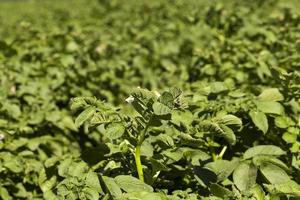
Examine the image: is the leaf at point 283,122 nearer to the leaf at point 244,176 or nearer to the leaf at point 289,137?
the leaf at point 289,137

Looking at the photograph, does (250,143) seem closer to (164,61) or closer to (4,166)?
(4,166)

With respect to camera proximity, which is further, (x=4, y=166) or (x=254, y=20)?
(x=254, y=20)

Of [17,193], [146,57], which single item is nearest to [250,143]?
[17,193]

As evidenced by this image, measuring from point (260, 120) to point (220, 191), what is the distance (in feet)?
1.62

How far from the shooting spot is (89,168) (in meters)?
2.09

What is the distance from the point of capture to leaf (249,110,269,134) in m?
2.07

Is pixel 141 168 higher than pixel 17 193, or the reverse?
pixel 141 168

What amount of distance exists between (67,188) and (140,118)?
1.01ft

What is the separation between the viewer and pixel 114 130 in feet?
5.55

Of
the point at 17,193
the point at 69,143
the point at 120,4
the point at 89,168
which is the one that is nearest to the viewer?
the point at 89,168

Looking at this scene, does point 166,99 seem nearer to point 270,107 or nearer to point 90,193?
point 90,193

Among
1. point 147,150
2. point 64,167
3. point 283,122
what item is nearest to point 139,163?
point 147,150

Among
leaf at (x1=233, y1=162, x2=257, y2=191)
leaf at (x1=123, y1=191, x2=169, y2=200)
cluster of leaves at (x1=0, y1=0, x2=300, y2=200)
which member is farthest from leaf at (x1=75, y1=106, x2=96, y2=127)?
leaf at (x1=233, y1=162, x2=257, y2=191)

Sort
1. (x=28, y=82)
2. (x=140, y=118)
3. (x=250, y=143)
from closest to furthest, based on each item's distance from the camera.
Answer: (x=140, y=118)
(x=250, y=143)
(x=28, y=82)
